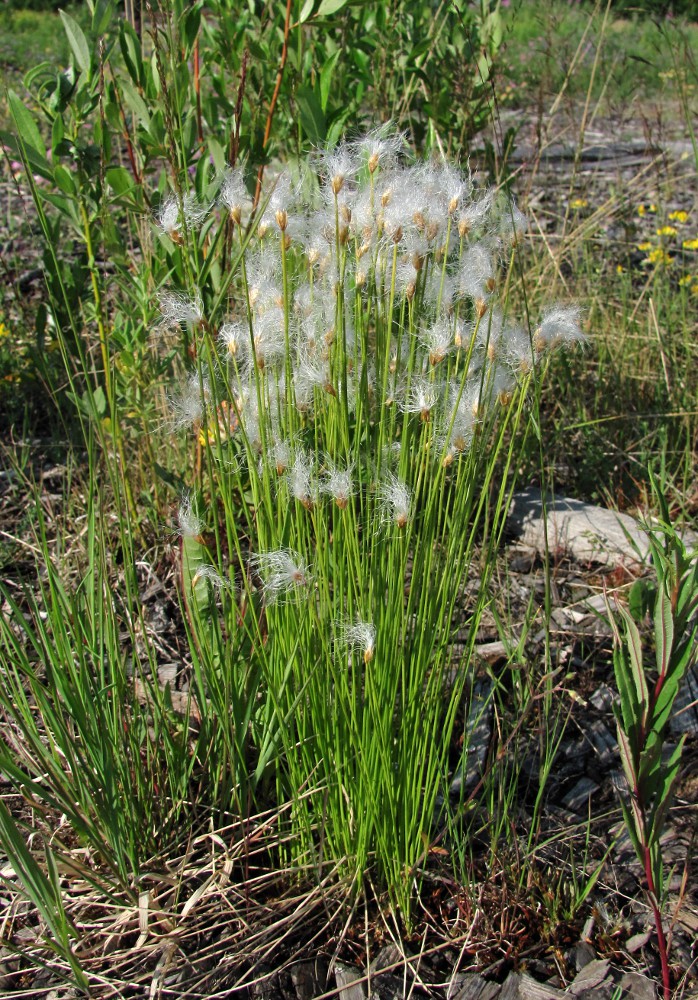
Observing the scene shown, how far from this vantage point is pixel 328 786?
1292mm

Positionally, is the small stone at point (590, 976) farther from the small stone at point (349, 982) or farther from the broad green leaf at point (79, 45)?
the broad green leaf at point (79, 45)

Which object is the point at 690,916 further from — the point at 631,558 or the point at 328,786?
the point at 631,558

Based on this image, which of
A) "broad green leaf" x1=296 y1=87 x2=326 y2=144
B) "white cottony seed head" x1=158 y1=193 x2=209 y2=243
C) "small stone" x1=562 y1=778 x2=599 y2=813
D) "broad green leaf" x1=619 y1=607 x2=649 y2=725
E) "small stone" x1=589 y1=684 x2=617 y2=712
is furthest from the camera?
"small stone" x1=589 y1=684 x2=617 y2=712

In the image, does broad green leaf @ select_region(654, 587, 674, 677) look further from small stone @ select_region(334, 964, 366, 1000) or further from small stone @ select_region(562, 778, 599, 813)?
small stone @ select_region(334, 964, 366, 1000)

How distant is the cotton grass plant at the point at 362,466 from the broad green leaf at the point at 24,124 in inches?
12.7

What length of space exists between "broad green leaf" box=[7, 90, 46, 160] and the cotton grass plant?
32 cm

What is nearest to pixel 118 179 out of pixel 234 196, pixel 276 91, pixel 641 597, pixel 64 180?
pixel 64 180

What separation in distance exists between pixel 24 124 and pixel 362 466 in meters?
0.84

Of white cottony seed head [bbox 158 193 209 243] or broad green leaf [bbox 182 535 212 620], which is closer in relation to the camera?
white cottony seed head [bbox 158 193 209 243]

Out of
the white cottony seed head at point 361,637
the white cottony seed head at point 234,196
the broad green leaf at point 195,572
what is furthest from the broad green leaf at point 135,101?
the white cottony seed head at point 361,637

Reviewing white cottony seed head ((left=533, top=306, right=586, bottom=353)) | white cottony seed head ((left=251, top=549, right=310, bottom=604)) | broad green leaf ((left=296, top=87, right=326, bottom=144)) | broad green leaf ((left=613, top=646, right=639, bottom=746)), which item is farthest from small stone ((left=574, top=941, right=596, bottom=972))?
broad green leaf ((left=296, top=87, right=326, bottom=144))

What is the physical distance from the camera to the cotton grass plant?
1.23 m

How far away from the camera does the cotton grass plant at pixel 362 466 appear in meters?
1.23

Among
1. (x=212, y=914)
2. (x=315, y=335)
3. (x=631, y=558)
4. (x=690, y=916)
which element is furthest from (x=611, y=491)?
(x=212, y=914)
